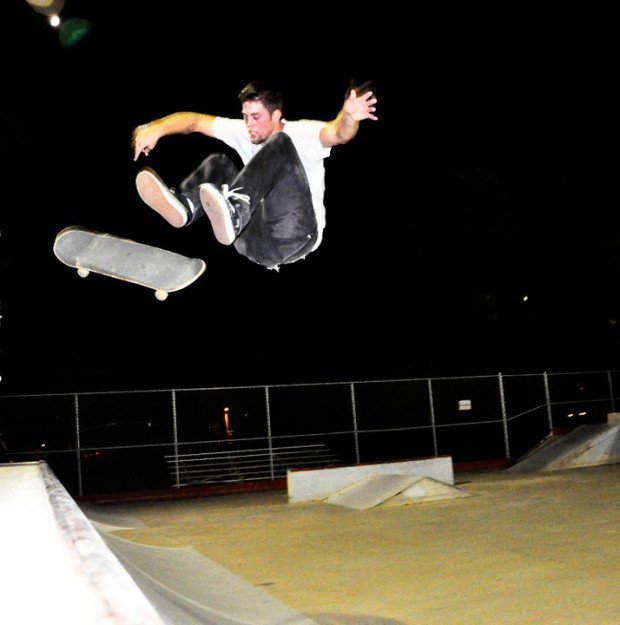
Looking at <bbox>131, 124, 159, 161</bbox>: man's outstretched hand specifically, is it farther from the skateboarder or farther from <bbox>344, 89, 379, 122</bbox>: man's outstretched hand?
<bbox>344, 89, 379, 122</bbox>: man's outstretched hand

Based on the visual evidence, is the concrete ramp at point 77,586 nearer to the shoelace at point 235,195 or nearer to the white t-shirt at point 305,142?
the shoelace at point 235,195

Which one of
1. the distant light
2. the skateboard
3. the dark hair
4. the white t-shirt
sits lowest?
the skateboard

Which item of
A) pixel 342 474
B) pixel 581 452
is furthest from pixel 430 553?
pixel 581 452

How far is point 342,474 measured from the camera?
32.6 ft

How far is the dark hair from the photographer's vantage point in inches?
141

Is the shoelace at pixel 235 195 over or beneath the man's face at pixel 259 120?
beneath

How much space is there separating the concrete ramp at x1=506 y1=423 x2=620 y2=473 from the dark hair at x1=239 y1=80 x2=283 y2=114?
959 cm

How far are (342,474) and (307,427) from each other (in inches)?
516

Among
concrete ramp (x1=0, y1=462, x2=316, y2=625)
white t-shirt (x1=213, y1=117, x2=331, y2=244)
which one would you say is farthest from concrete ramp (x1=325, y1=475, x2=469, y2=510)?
white t-shirt (x1=213, y1=117, x2=331, y2=244)

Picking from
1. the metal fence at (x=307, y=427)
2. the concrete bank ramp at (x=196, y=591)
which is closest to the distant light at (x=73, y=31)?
the concrete bank ramp at (x=196, y=591)

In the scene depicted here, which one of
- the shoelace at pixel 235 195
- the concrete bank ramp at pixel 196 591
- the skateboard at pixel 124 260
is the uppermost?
the shoelace at pixel 235 195

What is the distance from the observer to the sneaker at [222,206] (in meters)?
3.48

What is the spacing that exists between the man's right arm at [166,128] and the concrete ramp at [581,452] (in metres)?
9.63

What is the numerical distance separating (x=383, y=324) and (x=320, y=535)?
17.3 meters
